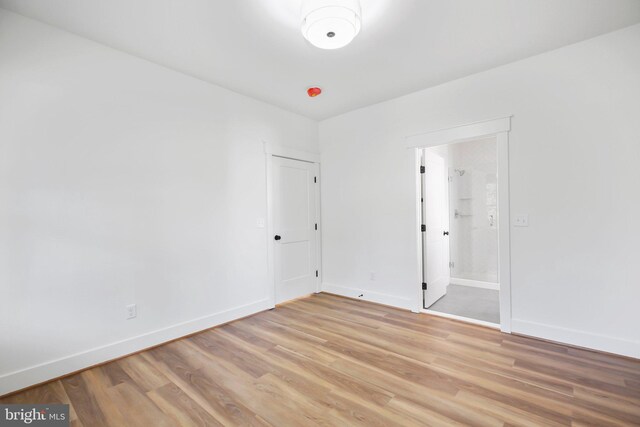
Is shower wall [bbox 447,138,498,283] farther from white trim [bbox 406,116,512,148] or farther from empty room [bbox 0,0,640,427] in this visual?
white trim [bbox 406,116,512,148]

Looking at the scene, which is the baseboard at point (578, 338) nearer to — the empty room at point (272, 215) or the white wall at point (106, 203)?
the empty room at point (272, 215)

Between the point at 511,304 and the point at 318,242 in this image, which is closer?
the point at 511,304

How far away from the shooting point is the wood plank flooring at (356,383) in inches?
69.6

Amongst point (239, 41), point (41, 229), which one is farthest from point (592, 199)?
point (41, 229)

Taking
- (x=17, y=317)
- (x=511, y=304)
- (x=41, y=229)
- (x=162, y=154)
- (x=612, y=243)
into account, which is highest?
(x=162, y=154)

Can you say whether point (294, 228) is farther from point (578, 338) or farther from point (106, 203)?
point (578, 338)

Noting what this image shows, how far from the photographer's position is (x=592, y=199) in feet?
8.26

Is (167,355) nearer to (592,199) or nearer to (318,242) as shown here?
(318,242)

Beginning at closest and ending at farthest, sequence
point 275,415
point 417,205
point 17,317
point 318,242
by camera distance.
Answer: point 275,415
point 17,317
point 417,205
point 318,242

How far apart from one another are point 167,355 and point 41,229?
4.68 feet

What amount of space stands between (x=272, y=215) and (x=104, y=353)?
2175 mm

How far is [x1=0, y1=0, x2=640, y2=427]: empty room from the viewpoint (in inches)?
79.0

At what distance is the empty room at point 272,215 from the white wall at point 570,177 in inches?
0.7

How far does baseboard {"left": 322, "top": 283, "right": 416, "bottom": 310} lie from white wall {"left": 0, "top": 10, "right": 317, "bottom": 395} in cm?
138
